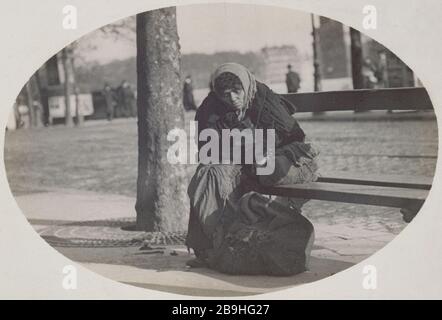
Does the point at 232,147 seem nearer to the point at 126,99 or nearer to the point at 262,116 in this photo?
the point at 262,116

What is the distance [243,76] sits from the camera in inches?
212

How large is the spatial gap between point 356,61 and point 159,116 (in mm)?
1328

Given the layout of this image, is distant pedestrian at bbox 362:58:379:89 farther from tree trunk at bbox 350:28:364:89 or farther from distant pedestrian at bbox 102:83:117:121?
distant pedestrian at bbox 102:83:117:121

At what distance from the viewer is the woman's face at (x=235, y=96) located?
5.42 m

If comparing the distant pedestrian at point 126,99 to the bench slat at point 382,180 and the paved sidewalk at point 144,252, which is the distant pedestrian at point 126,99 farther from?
the bench slat at point 382,180

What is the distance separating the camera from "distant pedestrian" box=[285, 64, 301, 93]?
5551 millimetres

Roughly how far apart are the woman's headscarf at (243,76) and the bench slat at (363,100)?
0.22 meters

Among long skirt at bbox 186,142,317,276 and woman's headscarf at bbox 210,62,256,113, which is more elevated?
woman's headscarf at bbox 210,62,256,113

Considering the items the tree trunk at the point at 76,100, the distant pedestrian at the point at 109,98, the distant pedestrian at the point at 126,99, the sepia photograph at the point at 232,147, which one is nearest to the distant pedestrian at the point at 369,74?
the sepia photograph at the point at 232,147

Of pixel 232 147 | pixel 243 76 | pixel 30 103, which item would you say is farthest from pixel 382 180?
pixel 30 103

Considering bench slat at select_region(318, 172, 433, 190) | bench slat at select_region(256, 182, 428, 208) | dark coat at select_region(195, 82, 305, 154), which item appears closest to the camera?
bench slat at select_region(256, 182, 428, 208)

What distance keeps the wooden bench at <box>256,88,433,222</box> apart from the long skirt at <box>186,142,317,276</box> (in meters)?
0.09

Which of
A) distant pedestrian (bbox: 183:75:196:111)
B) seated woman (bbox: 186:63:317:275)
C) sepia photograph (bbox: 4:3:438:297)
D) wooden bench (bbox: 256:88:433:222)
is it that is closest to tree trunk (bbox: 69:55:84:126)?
sepia photograph (bbox: 4:3:438:297)
